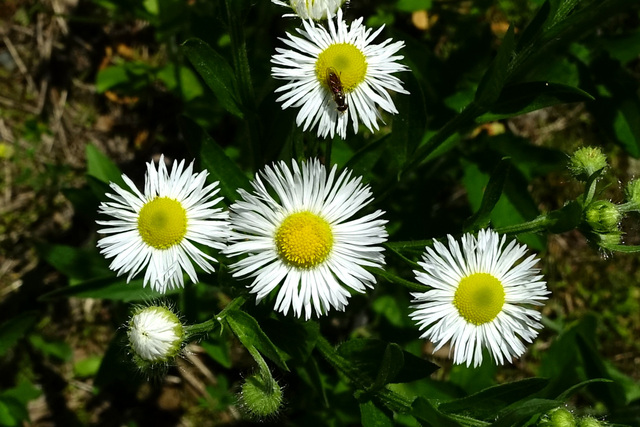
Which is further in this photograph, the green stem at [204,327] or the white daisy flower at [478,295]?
the white daisy flower at [478,295]

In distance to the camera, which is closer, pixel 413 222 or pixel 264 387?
pixel 264 387

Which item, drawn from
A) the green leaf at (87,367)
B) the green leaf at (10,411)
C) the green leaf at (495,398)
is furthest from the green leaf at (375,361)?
the green leaf at (87,367)

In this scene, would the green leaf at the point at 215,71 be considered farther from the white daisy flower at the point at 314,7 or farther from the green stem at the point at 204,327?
the green stem at the point at 204,327

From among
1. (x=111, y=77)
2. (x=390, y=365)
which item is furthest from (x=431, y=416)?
(x=111, y=77)

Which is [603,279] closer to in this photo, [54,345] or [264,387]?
[264,387]

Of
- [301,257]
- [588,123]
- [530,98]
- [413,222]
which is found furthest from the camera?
[588,123]

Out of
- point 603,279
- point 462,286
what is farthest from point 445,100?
point 603,279

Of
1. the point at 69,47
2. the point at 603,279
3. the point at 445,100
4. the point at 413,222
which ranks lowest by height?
the point at 413,222
